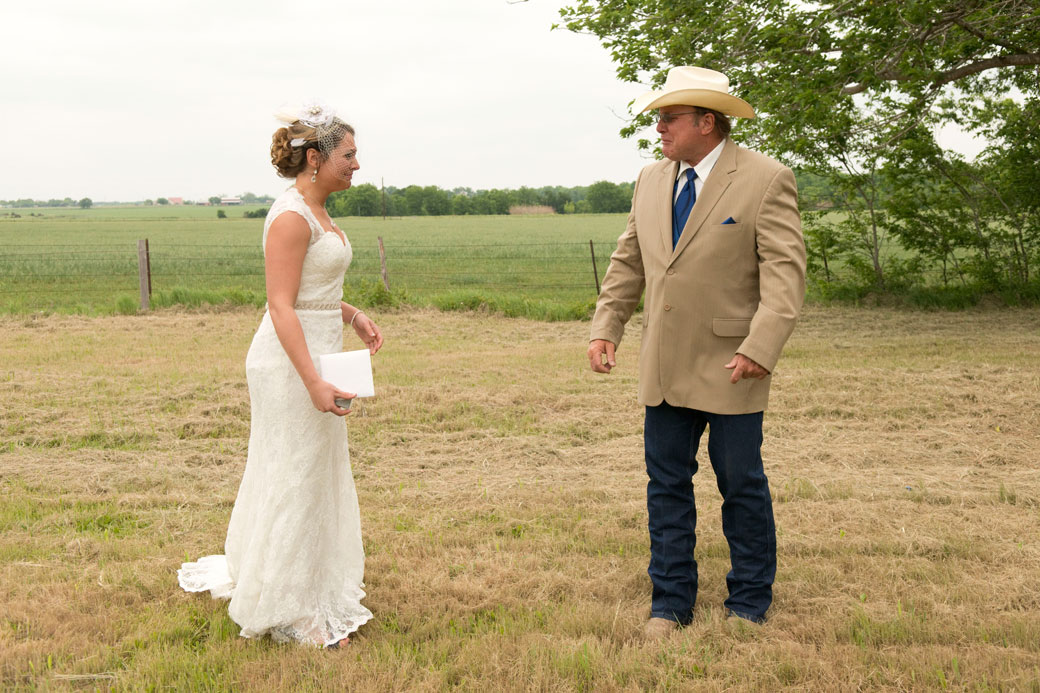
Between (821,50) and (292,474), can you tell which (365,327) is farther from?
(821,50)

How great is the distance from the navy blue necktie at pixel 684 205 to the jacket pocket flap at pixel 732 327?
36cm

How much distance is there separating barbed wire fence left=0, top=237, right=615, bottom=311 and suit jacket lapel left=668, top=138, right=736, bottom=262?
1231 centimetres

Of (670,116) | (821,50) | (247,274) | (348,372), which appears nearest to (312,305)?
(348,372)

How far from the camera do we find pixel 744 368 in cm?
327

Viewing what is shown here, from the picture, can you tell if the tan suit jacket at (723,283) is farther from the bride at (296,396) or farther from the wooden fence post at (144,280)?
the wooden fence post at (144,280)

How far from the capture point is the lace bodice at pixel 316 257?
3344mm

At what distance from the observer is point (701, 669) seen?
3219mm

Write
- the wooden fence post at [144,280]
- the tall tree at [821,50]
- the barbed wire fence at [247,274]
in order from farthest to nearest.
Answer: the barbed wire fence at [247,274], the wooden fence post at [144,280], the tall tree at [821,50]

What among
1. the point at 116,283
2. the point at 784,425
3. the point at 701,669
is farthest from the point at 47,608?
the point at 116,283

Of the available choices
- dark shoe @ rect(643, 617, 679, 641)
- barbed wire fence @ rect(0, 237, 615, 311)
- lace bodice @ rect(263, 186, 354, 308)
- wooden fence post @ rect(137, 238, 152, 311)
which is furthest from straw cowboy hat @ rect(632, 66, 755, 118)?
wooden fence post @ rect(137, 238, 152, 311)

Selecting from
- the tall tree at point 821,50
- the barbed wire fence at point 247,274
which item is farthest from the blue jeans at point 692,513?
the barbed wire fence at point 247,274

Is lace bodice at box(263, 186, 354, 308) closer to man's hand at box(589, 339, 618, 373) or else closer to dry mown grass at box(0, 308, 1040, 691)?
man's hand at box(589, 339, 618, 373)

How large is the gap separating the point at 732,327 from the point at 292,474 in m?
1.76

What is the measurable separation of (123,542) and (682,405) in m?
2.93
